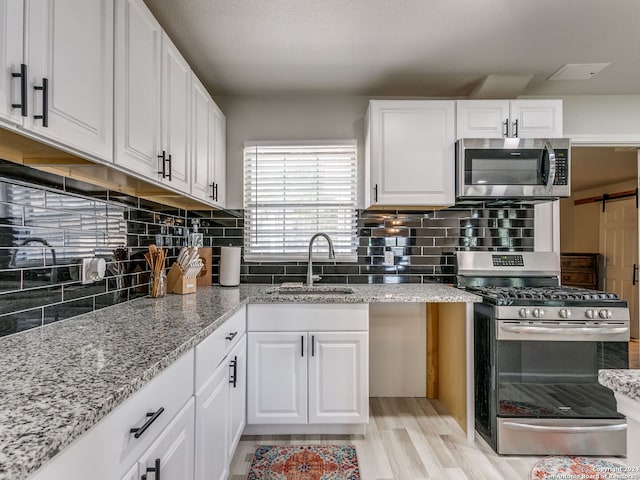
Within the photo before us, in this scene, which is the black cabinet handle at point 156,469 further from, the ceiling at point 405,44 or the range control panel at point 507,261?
the range control panel at point 507,261

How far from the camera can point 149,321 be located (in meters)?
1.48

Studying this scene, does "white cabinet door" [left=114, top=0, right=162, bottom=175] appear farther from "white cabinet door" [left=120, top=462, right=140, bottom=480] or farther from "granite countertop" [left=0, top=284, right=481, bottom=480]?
"white cabinet door" [left=120, top=462, right=140, bottom=480]

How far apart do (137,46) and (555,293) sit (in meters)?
2.46

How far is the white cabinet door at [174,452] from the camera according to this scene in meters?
0.94

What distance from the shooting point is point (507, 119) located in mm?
2545

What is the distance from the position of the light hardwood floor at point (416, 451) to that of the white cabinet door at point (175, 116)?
1.53 meters

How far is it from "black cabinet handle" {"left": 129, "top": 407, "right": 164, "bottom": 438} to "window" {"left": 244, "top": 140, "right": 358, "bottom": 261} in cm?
193

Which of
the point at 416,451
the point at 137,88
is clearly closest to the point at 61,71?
the point at 137,88

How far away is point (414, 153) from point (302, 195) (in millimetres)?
874

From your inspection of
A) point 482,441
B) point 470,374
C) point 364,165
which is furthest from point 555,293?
point 364,165

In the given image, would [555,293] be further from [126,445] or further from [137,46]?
[137,46]

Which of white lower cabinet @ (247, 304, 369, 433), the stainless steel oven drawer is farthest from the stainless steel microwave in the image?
the stainless steel oven drawer

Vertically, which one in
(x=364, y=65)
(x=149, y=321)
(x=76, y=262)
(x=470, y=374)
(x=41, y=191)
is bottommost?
(x=470, y=374)

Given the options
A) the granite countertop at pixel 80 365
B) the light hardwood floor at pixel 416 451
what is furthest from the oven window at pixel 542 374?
the granite countertop at pixel 80 365
